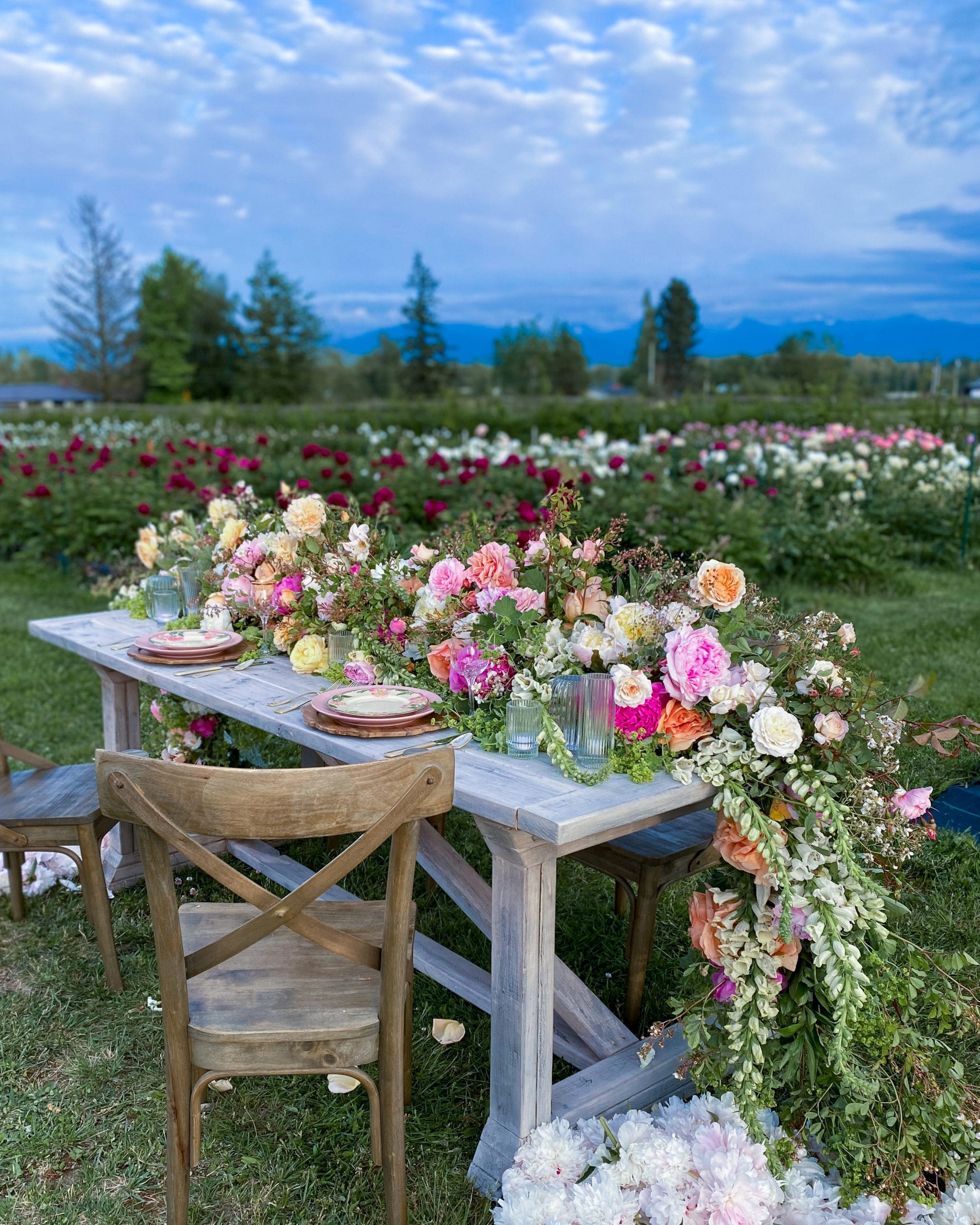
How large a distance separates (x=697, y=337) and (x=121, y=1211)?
4921 centimetres

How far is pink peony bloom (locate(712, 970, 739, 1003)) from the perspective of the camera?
180cm

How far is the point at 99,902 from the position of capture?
8.64 feet

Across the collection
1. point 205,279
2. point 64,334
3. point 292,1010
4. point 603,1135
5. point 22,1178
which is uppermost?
point 205,279

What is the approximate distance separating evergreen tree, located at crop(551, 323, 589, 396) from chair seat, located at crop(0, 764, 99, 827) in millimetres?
44512

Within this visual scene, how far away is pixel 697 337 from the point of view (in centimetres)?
4772

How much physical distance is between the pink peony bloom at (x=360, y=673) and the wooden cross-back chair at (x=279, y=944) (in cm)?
59

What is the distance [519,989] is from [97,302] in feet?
174

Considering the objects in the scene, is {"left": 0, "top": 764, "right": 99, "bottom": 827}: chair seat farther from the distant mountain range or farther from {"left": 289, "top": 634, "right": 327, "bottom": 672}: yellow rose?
the distant mountain range

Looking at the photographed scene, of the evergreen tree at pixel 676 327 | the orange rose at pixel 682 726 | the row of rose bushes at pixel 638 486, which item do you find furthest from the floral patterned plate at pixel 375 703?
the evergreen tree at pixel 676 327

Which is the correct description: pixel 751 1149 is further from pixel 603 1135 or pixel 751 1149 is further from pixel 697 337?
pixel 697 337

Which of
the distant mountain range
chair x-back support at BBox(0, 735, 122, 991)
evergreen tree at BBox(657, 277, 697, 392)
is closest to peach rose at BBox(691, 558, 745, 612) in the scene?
chair x-back support at BBox(0, 735, 122, 991)

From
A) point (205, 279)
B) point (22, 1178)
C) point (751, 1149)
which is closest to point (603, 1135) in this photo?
point (751, 1149)

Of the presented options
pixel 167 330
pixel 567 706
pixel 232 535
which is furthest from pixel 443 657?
pixel 167 330

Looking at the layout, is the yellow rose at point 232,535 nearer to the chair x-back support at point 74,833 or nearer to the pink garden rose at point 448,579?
the chair x-back support at point 74,833
